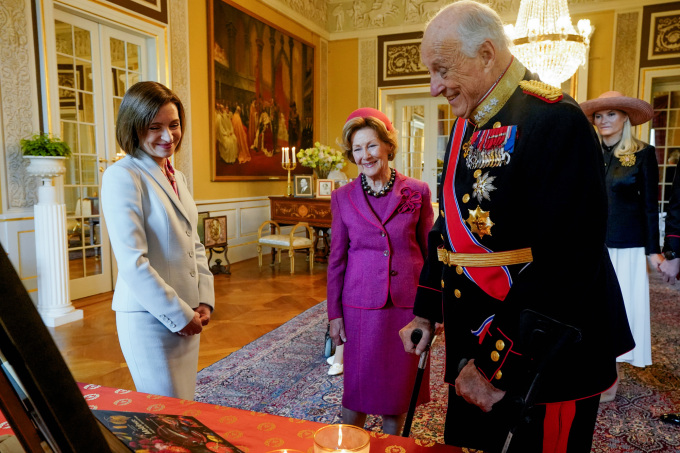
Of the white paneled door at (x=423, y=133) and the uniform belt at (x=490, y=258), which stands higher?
the white paneled door at (x=423, y=133)

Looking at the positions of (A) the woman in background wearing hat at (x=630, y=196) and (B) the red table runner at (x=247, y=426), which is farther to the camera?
(A) the woman in background wearing hat at (x=630, y=196)

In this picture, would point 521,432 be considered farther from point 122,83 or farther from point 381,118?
point 122,83

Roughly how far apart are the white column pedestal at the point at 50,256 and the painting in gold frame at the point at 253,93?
2.71m

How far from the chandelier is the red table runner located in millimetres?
4327

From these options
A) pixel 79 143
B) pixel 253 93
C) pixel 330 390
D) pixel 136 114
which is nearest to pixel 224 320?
pixel 330 390

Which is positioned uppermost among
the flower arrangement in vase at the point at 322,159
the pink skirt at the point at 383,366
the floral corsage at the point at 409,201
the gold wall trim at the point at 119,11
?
the gold wall trim at the point at 119,11

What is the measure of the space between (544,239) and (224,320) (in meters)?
3.81

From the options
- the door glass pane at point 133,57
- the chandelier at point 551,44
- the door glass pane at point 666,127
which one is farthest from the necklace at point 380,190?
the door glass pane at point 666,127

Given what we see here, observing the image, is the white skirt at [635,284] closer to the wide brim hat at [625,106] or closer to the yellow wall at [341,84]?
the wide brim hat at [625,106]

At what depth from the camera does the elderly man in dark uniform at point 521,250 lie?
0.93m

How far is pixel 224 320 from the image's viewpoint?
437cm

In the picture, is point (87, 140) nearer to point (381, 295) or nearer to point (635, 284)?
point (381, 295)

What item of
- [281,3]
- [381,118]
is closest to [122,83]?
[281,3]

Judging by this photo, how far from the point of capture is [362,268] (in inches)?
72.1
